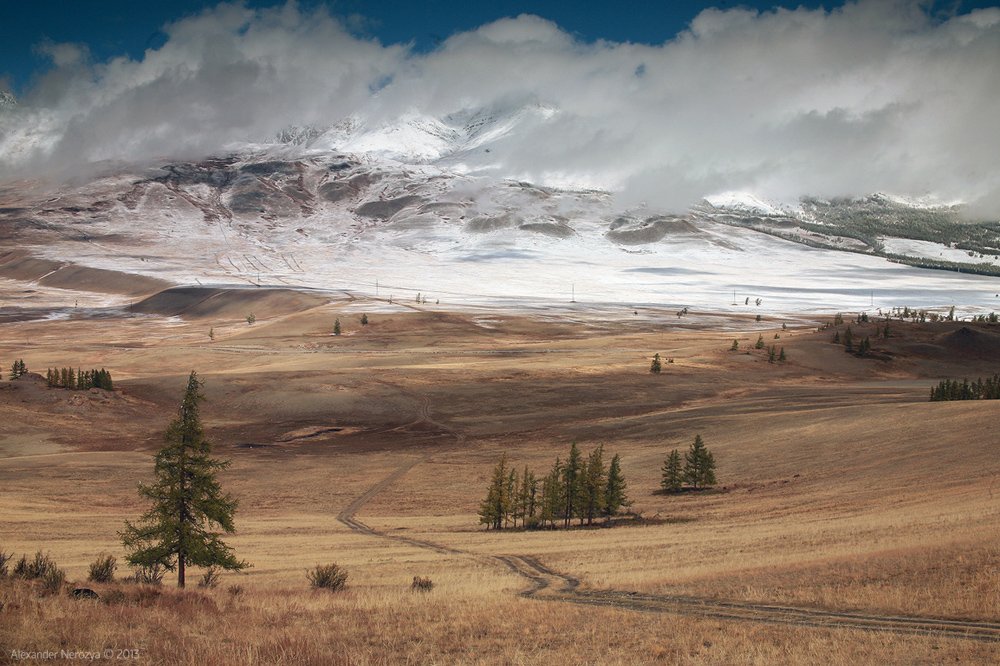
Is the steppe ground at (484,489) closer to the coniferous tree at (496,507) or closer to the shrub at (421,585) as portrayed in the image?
the shrub at (421,585)

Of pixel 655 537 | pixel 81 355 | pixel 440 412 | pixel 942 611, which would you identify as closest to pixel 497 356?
pixel 440 412

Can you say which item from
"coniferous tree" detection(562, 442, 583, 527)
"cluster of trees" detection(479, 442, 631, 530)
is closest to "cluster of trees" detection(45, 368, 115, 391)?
"cluster of trees" detection(479, 442, 631, 530)

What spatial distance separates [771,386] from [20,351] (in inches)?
5681

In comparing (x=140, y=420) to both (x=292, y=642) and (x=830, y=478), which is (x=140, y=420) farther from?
(x=292, y=642)

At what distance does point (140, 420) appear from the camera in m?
96.8

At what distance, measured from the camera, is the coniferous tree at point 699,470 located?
63.7m

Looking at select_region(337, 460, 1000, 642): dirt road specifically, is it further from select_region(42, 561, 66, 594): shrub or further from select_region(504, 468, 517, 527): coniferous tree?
select_region(504, 468, 517, 527): coniferous tree

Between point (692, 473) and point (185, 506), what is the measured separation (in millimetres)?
43298

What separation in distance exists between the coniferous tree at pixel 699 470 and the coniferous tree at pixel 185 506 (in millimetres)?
41410

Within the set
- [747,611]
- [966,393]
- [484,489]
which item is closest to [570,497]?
[484,489]

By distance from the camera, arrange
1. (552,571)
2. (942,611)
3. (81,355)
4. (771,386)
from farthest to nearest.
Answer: (81,355) → (771,386) → (552,571) → (942,611)

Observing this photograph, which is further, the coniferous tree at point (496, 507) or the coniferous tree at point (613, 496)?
the coniferous tree at point (613, 496)

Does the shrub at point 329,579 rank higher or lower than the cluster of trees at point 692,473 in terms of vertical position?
higher

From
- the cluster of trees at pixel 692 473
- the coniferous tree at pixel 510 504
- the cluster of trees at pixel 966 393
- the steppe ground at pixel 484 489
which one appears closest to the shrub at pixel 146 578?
the steppe ground at pixel 484 489
